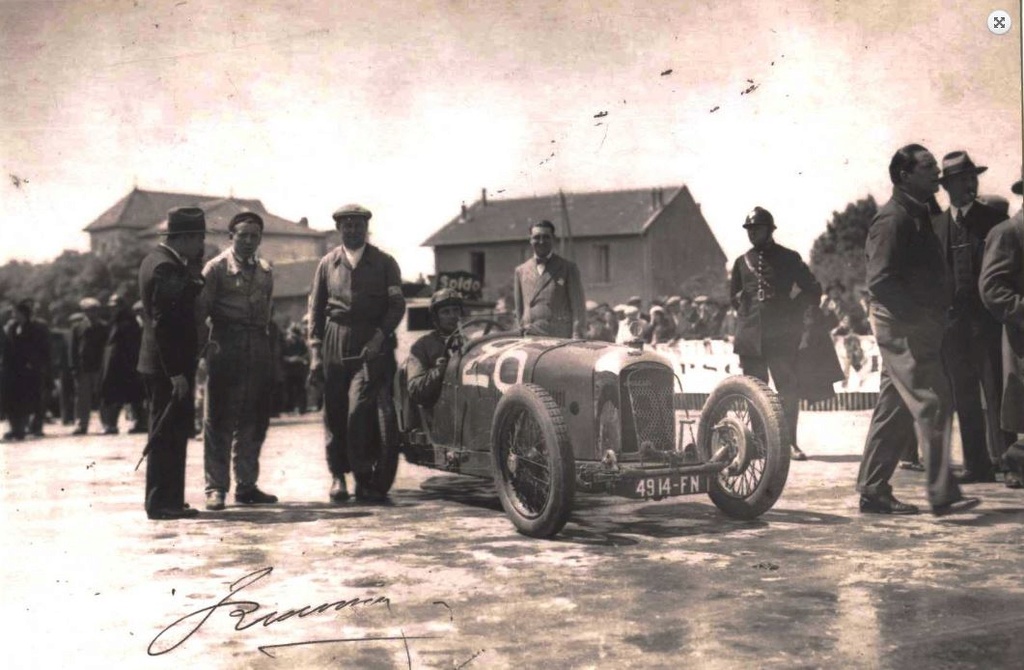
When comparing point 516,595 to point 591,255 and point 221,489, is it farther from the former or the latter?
point 591,255

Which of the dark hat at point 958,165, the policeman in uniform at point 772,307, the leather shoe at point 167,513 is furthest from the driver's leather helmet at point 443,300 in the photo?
the dark hat at point 958,165

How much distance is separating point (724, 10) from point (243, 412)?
12.9 feet

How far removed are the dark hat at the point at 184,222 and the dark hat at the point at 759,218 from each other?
12.9 feet

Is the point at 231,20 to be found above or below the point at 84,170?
above

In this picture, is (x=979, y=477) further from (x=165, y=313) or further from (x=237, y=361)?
(x=165, y=313)

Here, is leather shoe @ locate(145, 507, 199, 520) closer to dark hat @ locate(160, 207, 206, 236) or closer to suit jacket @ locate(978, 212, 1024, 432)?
dark hat @ locate(160, 207, 206, 236)

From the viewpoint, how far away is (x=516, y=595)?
392 centimetres

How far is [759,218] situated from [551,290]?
1691mm

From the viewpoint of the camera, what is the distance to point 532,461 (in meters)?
5.16

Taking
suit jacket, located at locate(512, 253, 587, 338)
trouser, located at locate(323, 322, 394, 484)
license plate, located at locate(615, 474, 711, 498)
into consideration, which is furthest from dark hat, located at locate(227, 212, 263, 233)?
license plate, located at locate(615, 474, 711, 498)

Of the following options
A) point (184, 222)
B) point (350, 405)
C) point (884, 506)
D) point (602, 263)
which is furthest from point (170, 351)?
point (602, 263)

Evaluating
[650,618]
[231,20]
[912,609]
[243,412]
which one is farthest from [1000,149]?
[243,412]

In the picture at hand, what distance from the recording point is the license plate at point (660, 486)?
4.92 m

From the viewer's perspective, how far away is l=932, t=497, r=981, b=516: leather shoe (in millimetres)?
5312
